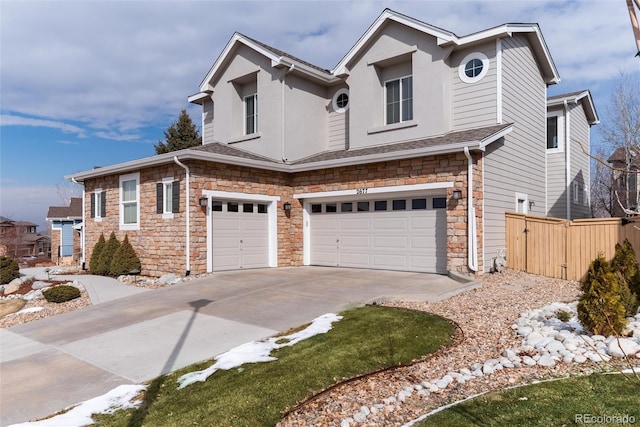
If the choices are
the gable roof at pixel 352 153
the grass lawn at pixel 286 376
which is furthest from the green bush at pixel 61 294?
the grass lawn at pixel 286 376

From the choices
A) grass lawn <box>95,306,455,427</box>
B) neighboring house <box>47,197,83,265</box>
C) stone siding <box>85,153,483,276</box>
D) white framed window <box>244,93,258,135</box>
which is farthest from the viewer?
neighboring house <box>47,197,83,265</box>

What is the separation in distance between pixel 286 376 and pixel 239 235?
332 inches

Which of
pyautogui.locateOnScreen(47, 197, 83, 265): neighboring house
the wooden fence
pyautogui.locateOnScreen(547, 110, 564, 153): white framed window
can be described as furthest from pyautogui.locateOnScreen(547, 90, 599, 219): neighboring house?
pyautogui.locateOnScreen(47, 197, 83, 265): neighboring house

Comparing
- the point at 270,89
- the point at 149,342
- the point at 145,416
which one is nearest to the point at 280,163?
the point at 270,89

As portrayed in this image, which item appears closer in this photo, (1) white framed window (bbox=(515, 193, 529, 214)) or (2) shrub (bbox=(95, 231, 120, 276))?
(1) white framed window (bbox=(515, 193, 529, 214))

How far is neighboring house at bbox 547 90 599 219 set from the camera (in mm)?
15727

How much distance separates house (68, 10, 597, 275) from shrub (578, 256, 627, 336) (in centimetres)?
489

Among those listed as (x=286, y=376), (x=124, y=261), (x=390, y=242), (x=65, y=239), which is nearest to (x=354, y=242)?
(x=390, y=242)

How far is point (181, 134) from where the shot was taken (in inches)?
1231

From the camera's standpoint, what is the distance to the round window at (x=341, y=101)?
15.5 meters

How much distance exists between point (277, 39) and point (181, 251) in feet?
35.5

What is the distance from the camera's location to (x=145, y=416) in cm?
402

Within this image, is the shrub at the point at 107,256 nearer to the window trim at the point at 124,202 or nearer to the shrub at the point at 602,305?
the window trim at the point at 124,202

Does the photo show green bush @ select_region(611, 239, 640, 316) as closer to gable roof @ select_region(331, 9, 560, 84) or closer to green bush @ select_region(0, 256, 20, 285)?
gable roof @ select_region(331, 9, 560, 84)
